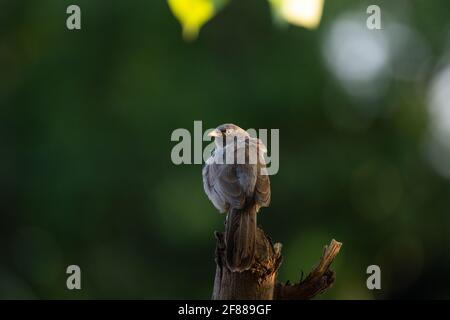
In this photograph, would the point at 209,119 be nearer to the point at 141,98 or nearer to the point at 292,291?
the point at 141,98

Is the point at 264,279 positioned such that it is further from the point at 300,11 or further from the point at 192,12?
the point at 300,11

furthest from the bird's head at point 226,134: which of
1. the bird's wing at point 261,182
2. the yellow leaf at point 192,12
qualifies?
the yellow leaf at point 192,12

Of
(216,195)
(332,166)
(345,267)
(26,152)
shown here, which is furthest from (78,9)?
(216,195)

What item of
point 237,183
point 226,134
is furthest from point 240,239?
point 226,134

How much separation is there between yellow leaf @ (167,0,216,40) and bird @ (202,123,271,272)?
5.85 feet

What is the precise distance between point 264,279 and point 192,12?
1.87 m

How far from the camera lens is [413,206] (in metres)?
11.8

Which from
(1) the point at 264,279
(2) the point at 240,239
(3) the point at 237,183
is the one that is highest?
(3) the point at 237,183

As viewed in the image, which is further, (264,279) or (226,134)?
(226,134)

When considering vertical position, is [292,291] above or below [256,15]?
below

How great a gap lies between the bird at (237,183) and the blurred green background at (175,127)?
4875 mm

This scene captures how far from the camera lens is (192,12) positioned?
8.45ft

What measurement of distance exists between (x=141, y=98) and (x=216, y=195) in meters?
5.80

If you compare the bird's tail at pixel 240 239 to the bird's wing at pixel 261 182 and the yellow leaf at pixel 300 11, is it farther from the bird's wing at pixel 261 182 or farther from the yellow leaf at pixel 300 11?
the yellow leaf at pixel 300 11
